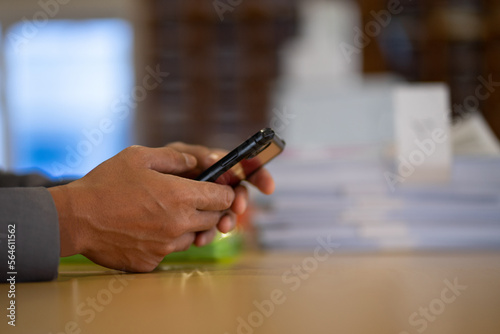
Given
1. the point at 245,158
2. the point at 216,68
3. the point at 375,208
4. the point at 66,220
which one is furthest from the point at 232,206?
the point at 216,68

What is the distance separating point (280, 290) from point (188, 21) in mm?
3985

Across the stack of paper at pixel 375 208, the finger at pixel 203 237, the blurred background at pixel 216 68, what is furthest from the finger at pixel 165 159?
the blurred background at pixel 216 68

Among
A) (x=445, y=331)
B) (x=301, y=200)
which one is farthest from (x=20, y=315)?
(x=301, y=200)

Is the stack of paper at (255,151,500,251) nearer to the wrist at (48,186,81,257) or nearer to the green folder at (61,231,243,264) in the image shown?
the green folder at (61,231,243,264)

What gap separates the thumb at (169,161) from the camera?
71 centimetres

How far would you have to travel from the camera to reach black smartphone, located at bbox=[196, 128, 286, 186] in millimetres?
697

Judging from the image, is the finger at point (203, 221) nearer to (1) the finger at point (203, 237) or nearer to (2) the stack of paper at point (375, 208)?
(1) the finger at point (203, 237)

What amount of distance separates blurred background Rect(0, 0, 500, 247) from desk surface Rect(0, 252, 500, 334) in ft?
6.27

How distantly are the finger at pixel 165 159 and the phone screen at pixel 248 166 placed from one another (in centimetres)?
5

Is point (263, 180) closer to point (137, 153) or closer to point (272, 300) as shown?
point (137, 153)

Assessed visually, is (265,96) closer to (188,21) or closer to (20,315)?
(188,21)

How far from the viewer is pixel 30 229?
641 millimetres

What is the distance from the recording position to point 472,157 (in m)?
1.08

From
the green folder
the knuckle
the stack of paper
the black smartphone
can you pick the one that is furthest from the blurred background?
the knuckle
